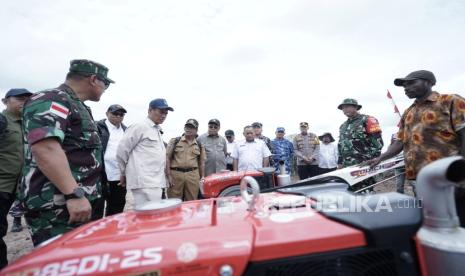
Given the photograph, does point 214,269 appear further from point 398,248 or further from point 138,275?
point 398,248

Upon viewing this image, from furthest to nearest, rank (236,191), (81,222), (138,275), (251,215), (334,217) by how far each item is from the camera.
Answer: (236,191), (81,222), (251,215), (334,217), (138,275)

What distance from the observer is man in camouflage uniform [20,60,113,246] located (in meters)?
1.49

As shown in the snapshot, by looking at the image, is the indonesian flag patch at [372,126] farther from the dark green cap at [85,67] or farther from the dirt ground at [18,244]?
the dirt ground at [18,244]

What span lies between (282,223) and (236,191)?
3131mm

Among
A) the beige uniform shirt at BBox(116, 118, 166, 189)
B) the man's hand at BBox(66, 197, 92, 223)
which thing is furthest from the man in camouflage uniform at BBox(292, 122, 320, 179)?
the man's hand at BBox(66, 197, 92, 223)

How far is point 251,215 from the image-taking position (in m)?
1.15

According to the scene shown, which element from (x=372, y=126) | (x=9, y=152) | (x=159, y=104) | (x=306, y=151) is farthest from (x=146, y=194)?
(x=306, y=151)

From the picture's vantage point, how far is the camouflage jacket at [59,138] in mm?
1539

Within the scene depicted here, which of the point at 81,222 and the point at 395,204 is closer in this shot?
the point at 395,204

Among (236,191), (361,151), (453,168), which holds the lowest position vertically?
(236,191)

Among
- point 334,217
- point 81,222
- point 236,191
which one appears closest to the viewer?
point 334,217

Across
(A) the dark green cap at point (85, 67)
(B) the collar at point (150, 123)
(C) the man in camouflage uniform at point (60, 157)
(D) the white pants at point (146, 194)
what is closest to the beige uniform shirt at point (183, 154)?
(B) the collar at point (150, 123)

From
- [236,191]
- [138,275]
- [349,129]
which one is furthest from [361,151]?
[138,275]

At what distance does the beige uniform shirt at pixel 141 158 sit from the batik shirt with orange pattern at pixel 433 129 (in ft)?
9.09
